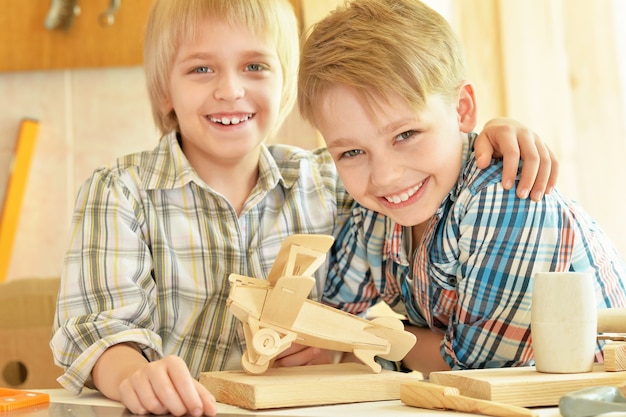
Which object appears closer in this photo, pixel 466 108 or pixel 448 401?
pixel 448 401

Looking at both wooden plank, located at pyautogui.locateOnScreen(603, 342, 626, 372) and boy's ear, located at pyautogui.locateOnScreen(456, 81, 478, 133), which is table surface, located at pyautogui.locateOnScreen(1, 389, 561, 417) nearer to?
wooden plank, located at pyautogui.locateOnScreen(603, 342, 626, 372)

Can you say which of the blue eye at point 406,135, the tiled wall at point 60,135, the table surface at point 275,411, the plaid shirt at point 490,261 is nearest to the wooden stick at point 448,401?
the table surface at point 275,411

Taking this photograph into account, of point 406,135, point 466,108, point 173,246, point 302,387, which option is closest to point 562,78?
point 466,108

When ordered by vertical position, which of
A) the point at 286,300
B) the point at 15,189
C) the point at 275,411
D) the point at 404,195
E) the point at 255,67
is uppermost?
the point at 255,67

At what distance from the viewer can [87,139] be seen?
7.16 ft

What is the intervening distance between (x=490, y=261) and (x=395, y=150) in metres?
0.18

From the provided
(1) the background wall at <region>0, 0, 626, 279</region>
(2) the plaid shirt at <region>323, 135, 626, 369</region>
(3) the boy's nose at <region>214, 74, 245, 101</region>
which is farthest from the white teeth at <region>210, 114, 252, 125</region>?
(1) the background wall at <region>0, 0, 626, 279</region>

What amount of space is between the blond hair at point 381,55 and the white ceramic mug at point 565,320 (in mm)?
322

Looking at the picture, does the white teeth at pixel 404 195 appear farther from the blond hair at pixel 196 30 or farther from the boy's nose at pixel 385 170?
the blond hair at pixel 196 30

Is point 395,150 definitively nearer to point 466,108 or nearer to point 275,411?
point 466,108

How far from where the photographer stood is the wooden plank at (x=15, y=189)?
7.01 feet

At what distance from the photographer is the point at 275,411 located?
2.63 feet

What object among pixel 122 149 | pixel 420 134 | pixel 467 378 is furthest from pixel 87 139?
pixel 467 378

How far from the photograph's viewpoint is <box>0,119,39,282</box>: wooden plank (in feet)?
7.01
